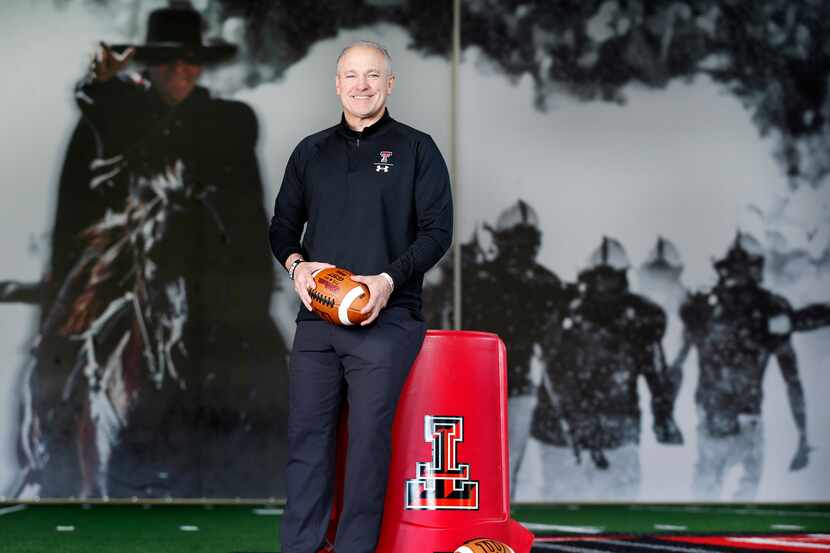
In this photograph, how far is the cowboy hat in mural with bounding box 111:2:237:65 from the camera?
5141mm

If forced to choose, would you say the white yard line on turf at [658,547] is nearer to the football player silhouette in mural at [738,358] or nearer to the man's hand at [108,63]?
the football player silhouette in mural at [738,358]

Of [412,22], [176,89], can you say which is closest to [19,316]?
[176,89]

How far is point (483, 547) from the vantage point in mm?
2586

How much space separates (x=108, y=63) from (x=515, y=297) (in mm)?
2213

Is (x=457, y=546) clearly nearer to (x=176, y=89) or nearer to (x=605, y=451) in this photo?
(x=605, y=451)

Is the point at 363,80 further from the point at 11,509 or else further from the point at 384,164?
the point at 11,509

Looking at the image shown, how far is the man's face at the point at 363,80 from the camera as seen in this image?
2674 millimetres

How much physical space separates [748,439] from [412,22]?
255 centimetres

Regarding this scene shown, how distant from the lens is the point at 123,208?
16.8ft

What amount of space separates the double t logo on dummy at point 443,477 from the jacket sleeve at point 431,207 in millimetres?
392

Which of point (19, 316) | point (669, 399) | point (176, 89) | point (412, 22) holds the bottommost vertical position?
point (669, 399)

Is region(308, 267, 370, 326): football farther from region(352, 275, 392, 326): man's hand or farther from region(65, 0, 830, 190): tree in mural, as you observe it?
region(65, 0, 830, 190): tree in mural

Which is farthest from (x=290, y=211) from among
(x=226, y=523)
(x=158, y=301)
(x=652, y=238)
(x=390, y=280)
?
(x=652, y=238)

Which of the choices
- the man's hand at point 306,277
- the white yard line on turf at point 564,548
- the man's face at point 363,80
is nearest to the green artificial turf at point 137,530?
the white yard line on turf at point 564,548
